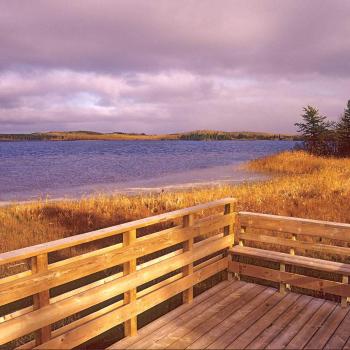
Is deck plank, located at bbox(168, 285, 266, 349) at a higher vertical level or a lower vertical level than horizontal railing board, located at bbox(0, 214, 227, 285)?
lower

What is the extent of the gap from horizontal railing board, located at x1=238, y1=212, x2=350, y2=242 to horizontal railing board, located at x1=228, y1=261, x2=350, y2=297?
62 cm

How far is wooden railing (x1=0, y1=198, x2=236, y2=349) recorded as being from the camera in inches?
128

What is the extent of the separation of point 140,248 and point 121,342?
104 centimetres

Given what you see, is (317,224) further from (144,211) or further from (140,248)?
(144,211)

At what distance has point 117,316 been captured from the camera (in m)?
4.19

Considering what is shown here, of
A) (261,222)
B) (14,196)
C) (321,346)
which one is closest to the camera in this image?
(321,346)

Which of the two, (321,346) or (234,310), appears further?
(234,310)

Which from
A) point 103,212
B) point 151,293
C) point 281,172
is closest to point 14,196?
point 103,212

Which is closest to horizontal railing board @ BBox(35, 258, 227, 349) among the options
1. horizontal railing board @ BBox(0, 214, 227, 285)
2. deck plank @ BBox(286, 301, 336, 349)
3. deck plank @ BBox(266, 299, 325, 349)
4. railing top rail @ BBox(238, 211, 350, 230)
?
horizontal railing board @ BBox(0, 214, 227, 285)

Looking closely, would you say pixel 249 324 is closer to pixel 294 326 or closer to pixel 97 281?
pixel 294 326

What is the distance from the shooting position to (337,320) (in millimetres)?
4824

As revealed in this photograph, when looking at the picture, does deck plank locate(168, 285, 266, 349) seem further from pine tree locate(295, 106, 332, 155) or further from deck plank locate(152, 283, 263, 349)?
pine tree locate(295, 106, 332, 155)

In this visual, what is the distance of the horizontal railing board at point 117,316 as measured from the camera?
3660mm


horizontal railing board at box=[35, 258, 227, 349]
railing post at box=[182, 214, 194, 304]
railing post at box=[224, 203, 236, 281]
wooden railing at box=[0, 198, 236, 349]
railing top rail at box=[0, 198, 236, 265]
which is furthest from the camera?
railing post at box=[224, 203, 236, 281]
